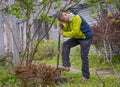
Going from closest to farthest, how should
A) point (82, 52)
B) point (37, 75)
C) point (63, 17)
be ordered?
point (37, 75) < point (63, 17) < point (82, 52)

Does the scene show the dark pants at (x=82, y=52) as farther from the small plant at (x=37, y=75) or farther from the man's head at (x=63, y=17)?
the small plant at (x=37, y=75)

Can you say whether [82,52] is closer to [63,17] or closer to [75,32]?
[75,32]

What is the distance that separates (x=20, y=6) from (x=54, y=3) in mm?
1115

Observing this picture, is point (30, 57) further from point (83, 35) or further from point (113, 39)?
point (113, 39)

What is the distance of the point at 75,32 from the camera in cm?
849

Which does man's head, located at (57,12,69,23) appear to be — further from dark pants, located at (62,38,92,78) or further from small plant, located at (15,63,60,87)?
small plant, located at (15,63,60,87)

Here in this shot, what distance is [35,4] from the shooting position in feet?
30.9

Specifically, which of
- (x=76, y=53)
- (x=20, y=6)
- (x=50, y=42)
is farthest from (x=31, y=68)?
(x=50, y=42)

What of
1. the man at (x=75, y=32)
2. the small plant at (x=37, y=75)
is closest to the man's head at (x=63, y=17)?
the man at (x=75, y=32)

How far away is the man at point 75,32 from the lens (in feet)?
28.0

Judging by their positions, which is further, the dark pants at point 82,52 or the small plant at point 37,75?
the dark pants at point 82,52

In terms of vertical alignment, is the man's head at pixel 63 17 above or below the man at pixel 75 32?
above

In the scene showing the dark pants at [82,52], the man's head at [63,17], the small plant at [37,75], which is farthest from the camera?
the dark pants at [82,52]

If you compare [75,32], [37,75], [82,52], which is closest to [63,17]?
[75,32]
